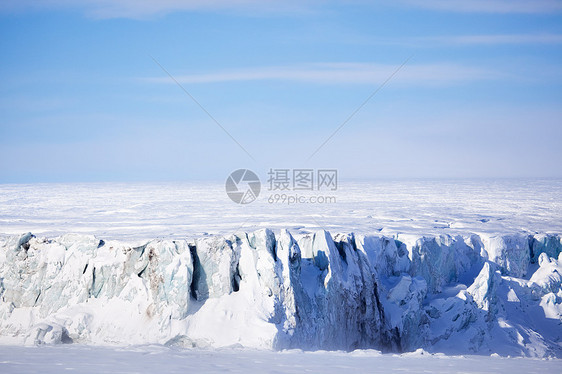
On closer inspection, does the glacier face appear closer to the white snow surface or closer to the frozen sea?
the white snow surface

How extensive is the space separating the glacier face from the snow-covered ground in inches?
30.0

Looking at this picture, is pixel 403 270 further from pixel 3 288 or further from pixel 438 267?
pixel 3 288

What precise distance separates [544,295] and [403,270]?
11.6 feet

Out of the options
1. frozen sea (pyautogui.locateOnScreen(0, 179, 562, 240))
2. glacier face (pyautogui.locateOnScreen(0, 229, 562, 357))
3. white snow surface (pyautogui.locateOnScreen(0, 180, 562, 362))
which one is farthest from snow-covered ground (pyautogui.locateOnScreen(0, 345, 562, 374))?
frozen sea (pyautogui.locateOnScreen(0, 179, 562, 240))

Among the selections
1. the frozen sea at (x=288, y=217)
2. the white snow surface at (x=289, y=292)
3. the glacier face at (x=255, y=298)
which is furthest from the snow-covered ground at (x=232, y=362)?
the frozen sea at (x=288, y=217)

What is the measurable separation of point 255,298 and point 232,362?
2102 mm

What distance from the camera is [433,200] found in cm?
3931

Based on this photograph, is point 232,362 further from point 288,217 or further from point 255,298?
point 288,217

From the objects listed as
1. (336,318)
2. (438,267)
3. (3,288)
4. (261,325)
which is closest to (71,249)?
(3,288)

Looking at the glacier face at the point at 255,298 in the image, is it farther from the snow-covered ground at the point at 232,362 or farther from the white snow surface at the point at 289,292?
the snow-covered ground at the point at 232,362

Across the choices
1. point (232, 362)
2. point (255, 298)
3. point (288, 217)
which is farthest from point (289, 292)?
point (288, 217)

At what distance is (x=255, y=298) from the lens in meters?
12.2

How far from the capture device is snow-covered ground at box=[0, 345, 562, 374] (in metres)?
9.70

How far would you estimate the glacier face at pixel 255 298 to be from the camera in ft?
39.9
